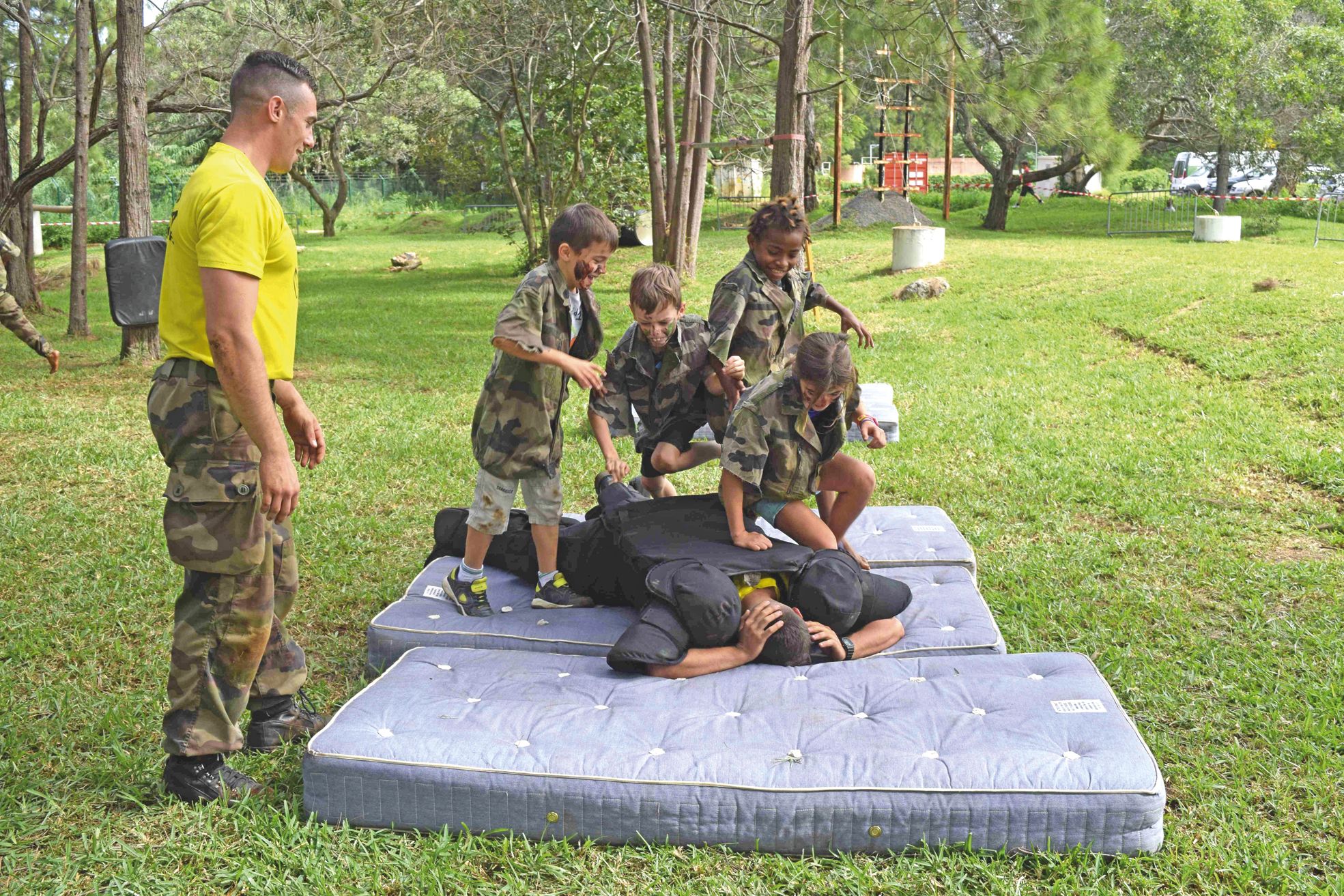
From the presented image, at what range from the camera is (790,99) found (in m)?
9.05

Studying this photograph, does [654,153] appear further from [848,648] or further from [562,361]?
[848,648]

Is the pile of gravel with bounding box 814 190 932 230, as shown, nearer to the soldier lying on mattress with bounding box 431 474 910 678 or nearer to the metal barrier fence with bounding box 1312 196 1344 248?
the metal barrier fence with bounding box 1312 196 1344 248

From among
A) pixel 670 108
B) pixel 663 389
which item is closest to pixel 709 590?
pixel 663 389

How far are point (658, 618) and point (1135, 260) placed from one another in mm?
12488

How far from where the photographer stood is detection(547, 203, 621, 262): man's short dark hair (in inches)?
152

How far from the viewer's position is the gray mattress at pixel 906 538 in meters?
4.50

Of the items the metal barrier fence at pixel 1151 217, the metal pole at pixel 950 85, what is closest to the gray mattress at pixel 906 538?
the metal pole at pixel 950 85

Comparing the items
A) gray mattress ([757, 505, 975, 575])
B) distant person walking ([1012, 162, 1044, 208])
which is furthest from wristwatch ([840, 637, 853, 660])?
distant person walking ([1012, 162, 1044, 208])

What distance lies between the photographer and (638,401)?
190 inches

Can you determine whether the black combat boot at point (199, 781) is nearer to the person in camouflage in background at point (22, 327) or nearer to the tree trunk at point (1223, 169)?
the person in camouflage in background at point (22, 327)

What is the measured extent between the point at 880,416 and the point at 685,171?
770 centimetres

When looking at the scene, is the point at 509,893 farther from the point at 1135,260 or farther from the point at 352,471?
the point at 1135,260

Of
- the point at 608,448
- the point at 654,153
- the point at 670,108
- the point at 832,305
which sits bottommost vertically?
the point at 608,448

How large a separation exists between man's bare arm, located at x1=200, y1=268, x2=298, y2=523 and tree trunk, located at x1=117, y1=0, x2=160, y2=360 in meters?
7.75
